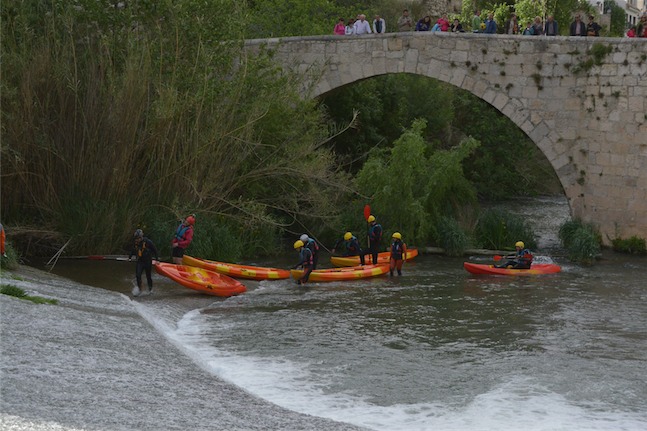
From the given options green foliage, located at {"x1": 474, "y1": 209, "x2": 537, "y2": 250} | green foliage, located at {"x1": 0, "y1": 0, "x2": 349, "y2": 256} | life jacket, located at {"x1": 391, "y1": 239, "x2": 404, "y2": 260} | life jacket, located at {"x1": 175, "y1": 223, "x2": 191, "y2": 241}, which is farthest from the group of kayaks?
green foliage, located at {"x1": 474, "y1": 209, "x2": 537, "y2": 250}

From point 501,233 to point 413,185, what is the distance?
229 centimetres

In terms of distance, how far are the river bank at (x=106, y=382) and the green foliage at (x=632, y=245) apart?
12402 millimetres

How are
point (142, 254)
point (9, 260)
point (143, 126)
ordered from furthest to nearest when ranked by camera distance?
1. point (143, 126)
2. point (142, 254)
3. point (9, 260)

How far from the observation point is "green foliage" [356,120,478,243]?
2394 cm

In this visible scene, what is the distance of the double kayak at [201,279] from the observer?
60.0 ft

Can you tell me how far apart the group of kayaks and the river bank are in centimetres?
346

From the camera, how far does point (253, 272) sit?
2038 cm

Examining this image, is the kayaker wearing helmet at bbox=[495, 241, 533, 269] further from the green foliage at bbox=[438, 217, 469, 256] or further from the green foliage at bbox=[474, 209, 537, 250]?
the green foliage at bbox=[474, 209, 537, 250]

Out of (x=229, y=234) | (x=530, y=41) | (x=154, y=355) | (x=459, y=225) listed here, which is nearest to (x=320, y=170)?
(x=229, y=234)

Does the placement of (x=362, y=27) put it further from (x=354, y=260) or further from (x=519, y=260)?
(x=519, y=260)

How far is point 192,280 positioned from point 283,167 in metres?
4.95

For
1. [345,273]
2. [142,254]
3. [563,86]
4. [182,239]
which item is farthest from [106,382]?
[563,86]

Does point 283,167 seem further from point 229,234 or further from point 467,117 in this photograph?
point 467,117

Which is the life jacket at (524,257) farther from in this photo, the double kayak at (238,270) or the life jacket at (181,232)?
the life jacket at (181,232)
